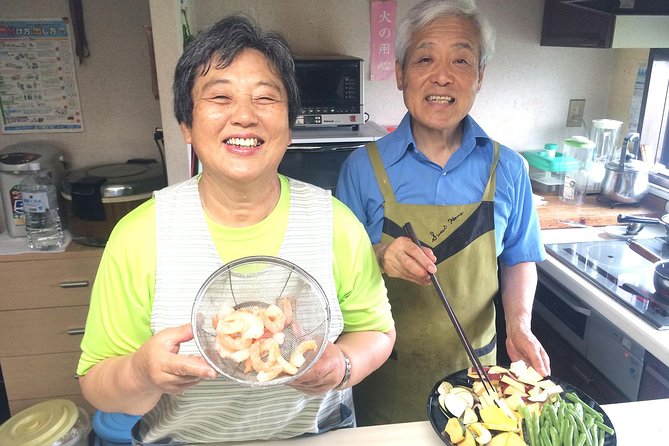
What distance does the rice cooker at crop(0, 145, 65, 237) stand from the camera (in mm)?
2201

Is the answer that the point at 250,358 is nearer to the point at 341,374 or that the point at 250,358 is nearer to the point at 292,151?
the point at 341,374

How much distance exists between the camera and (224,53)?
921 mm

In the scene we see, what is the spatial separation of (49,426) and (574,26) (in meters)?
2.79

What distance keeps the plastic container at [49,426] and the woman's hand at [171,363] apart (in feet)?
5.22

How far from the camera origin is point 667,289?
153 centimetres

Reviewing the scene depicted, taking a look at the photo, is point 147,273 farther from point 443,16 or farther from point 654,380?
point 654,380

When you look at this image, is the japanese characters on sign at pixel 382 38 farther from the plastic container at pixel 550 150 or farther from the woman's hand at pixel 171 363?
the woman's hand at pixel 171 363

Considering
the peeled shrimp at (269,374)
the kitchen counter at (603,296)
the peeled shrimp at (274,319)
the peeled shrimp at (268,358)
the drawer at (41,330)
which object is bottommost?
the drawer at (41,330)

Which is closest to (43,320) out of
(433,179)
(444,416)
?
(433,179)

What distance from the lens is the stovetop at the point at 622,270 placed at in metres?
1.54

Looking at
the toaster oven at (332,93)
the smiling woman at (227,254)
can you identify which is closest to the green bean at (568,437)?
the smiling woman at (227,254)

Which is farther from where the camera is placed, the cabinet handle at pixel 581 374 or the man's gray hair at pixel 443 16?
the cabinet handle at pixel 581 374

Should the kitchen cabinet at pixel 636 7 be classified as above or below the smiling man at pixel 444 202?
above

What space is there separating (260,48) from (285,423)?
0.72 m
